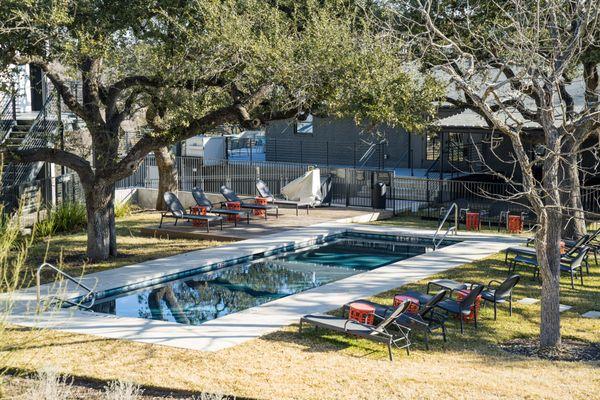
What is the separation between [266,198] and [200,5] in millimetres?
10814

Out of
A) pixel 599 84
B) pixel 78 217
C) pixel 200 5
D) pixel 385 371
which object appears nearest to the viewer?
pixel 385 371

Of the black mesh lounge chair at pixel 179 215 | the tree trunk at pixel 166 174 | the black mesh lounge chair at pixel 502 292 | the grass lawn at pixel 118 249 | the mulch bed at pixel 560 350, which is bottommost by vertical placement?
the mulch bed at pixel 560 350

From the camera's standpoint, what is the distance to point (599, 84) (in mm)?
21609

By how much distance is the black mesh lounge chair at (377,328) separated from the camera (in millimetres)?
11867

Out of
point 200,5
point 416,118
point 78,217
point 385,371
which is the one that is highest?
point 200,5

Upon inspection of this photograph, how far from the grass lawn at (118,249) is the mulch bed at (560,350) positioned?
924 cm

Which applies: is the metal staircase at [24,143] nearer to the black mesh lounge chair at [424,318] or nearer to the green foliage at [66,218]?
the green foliage at [66,218]

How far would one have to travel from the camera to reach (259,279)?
18.4 meters

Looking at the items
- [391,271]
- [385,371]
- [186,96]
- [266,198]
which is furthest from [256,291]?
[266,198]

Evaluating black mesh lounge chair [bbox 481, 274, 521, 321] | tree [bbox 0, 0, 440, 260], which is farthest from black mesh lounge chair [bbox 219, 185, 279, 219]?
black mesh lounge chair [bbox 481, 274, 521, 321]

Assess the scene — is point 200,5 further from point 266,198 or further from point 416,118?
point 266,198

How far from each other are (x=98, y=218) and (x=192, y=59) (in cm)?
459

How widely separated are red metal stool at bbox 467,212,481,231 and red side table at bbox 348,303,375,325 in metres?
11.0

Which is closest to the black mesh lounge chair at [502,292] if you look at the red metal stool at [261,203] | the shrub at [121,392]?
the shrub at [121,392]
